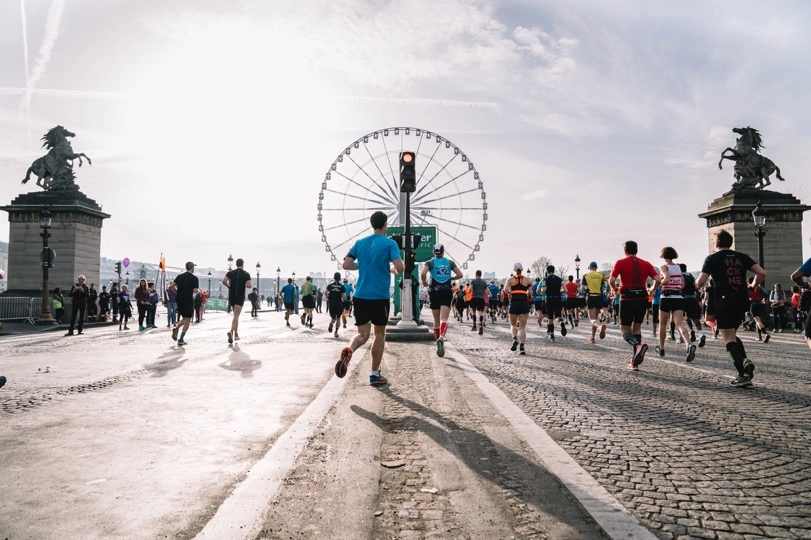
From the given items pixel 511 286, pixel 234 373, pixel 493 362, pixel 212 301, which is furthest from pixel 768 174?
pixel 212 301

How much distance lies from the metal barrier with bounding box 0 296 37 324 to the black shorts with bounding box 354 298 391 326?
19.9 m

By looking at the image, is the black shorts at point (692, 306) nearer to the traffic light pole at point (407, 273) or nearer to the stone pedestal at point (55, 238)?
the traffic light pole at point (407, 273)

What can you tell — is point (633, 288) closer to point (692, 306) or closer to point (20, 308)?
point (692, 306)

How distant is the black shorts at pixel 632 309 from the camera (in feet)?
28.7

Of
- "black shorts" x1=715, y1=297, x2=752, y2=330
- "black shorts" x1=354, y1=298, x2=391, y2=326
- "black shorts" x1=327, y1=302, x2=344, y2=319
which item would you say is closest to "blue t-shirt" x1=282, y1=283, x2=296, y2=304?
"black shorts" x1=327, y1=302, x2=344, y2=319

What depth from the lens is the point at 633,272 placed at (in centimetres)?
888

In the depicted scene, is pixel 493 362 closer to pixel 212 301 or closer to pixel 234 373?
pixel 234 373

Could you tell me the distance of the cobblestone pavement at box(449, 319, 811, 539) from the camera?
2566 mm

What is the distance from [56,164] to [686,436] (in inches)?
1301

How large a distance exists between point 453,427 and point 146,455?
214cm

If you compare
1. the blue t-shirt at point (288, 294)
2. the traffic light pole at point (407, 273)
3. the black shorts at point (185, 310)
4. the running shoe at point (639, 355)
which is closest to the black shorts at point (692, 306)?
the running shoe at point (639, 355)

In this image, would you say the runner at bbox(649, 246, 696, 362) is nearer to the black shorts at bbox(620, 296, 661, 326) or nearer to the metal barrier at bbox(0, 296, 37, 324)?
the black shorts at bbox(620, 296, 661, 326)

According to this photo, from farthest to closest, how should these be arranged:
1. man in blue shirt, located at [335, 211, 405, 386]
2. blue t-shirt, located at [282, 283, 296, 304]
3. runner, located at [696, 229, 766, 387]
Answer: blue t-shirt, located at [282, 283, 296, 304] → runner, located at [696, 229, 766, 387] → man in blue shirt, located at [335, 211, 405, 386]

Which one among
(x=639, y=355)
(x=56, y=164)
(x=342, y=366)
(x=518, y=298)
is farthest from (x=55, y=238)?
(x=639, y=355)
